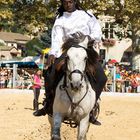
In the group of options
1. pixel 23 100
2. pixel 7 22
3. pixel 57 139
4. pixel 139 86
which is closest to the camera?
pixel 57 139

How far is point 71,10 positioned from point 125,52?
182 feet

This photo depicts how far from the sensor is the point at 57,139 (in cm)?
746

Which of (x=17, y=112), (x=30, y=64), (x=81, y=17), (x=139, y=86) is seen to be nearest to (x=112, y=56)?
(x=30, y=64)

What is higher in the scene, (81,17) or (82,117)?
(81,17)

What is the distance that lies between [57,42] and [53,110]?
103cm

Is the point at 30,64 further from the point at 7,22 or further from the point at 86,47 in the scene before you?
the point at 86,47

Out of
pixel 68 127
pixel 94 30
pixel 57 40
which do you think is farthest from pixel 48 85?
pixel 68 127

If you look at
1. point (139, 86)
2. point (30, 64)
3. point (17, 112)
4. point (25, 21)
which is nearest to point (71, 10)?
point (17, 112)

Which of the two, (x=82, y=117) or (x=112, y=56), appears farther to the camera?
(x=112, y=56)

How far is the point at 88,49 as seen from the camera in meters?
7.57

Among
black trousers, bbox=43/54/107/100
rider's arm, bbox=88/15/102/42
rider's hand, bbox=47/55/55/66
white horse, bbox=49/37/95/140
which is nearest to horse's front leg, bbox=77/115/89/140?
white horse, bbox=49/37/95/140

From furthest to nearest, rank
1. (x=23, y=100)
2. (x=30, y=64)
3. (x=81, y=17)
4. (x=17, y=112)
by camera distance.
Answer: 1. (x=30, y=64)
2. (x=23, y=100)
3. (x=17, y=112)
4. (x=81, y=17)

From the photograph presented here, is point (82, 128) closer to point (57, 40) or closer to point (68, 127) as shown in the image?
point (57, 40)

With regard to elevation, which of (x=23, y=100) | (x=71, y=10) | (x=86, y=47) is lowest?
(x=23, y=100)
